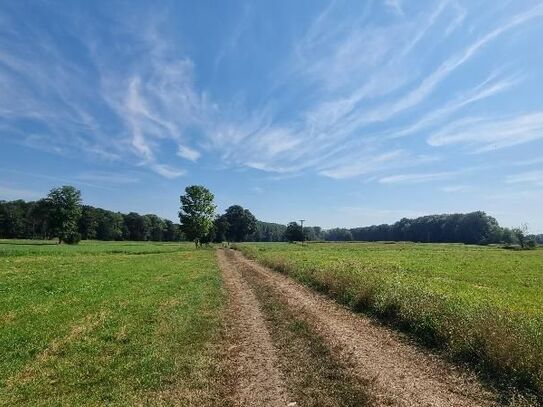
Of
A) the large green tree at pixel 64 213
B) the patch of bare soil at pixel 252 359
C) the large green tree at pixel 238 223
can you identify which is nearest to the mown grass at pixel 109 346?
the patch of bare soil at pixel 252 359

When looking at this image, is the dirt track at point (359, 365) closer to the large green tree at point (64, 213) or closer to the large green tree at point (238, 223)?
the large green tree at point (64, 213)

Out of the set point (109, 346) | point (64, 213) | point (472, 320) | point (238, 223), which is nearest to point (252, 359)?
point (109, 346)

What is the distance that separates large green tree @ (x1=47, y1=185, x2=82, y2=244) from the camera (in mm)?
122125

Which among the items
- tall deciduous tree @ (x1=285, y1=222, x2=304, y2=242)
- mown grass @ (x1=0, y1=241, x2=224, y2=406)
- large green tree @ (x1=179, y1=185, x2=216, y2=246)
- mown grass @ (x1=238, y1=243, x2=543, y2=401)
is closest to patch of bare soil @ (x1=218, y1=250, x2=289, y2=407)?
mown grass @ (x1=0, y1=241, x2=224, y2=406)

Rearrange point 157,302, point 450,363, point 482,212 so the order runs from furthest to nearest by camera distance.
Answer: point 482,212, point 157,302, point 450,363

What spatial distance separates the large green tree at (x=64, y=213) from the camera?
12212 centimetres

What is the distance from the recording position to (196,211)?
103625 mm

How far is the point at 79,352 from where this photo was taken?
42.0 ft

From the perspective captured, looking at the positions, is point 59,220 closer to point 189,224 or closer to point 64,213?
point 64,213

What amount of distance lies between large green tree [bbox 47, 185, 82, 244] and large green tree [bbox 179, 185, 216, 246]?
4261cm

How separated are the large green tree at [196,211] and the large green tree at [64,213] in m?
42.6

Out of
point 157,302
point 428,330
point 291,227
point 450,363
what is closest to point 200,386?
point 450,363

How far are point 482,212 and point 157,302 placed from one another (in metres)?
189

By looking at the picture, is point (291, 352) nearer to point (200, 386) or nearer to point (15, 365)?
point (200, 386)
